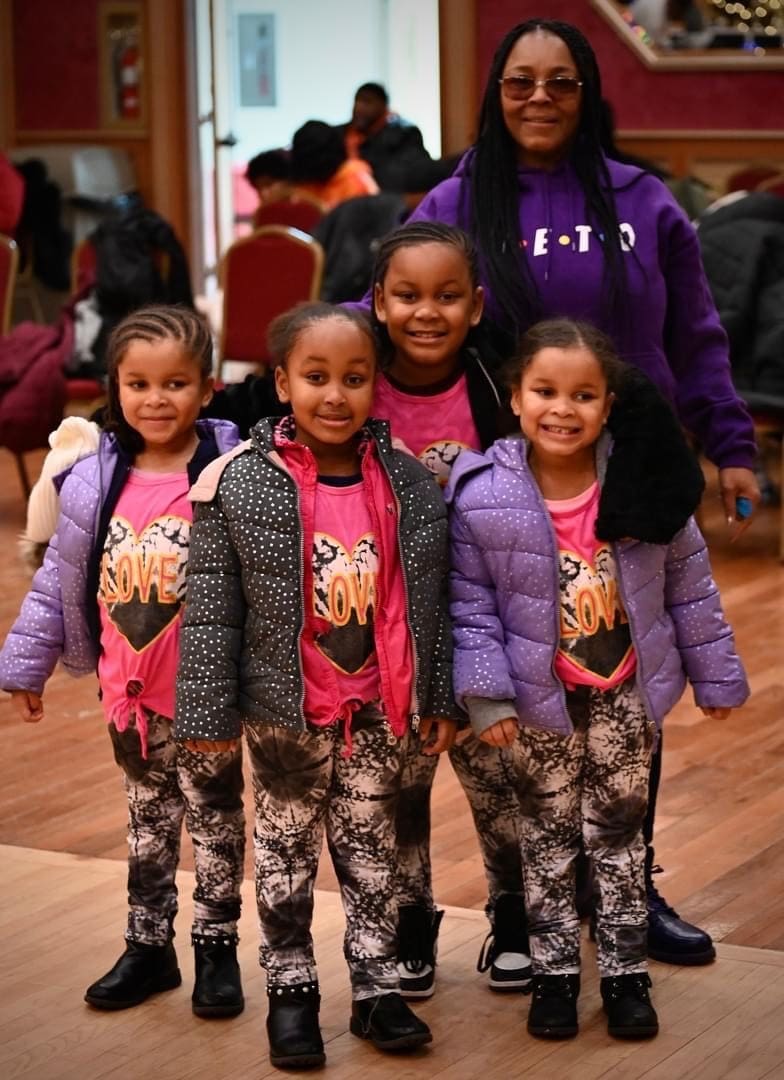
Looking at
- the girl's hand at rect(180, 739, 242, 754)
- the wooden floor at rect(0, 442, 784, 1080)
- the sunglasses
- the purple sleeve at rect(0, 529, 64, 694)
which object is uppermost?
the sunglasses

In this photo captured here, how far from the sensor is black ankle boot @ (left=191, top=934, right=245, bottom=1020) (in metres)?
2.74

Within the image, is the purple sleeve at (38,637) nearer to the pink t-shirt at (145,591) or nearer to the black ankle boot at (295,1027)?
the pink t-shirt at (145,591)

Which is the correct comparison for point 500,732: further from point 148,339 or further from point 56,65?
point 56,65

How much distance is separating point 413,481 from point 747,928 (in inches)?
44.0

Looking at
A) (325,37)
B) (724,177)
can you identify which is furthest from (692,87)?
(325,37)

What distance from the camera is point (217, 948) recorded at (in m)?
2.75

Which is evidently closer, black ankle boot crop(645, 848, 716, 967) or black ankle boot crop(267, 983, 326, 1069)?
black ankle boot crop(267, 983, 326, 1069)

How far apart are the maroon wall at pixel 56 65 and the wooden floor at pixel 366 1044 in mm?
9556

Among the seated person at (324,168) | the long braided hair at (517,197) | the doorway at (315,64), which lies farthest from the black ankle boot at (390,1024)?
the doorway at (315,64)

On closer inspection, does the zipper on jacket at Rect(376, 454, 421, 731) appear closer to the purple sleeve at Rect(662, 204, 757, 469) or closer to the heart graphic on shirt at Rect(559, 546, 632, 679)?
the heart graphic on shirt at Rect(559, 546, 632, 679)

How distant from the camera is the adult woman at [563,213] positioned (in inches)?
110

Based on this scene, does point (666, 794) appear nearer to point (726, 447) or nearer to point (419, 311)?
point (726, 447)

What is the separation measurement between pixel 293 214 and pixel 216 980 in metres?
6.21

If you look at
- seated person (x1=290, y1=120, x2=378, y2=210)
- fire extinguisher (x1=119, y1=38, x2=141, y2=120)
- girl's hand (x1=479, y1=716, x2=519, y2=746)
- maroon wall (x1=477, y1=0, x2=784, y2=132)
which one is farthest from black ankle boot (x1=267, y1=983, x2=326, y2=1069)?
fire extinguisher (x1=119, y1=38, x2=141, y2=120)
